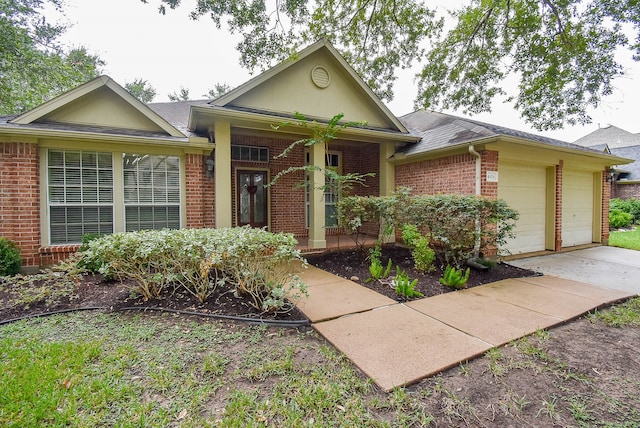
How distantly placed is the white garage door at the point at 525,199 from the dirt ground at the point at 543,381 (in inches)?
170

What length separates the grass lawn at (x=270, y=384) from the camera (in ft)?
6.58

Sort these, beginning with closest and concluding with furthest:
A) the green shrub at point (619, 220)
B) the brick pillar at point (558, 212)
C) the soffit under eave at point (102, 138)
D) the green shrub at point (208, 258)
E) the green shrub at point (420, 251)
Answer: the green shrub at point (208, 258) → the soffit under eave at point (102, 138) → the green shrub at point (420, 251) → the brick pillar at point (558, 212) → the green shrub at point (619, 220)

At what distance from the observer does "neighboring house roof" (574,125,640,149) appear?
2419 centimetres

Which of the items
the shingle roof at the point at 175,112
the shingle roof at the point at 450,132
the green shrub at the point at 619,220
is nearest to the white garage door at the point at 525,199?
the shingle roof at the point at 450,132

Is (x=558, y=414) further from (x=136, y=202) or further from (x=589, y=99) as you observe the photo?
(x=589, y=99)

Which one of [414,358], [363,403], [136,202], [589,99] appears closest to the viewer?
[363,403]

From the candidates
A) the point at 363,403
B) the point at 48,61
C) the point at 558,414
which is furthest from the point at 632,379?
the point at 48,61

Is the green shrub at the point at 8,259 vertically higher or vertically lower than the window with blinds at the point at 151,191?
lower

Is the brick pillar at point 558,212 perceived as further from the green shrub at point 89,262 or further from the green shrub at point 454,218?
the green shrub at point 89,262

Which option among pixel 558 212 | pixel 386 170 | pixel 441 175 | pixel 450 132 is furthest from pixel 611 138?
pixel 386 170

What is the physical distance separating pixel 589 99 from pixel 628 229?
10.9 metres

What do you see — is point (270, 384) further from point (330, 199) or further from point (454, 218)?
point (330, 199)

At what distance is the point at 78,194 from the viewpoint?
19.8ft

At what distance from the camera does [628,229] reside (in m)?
13.9
